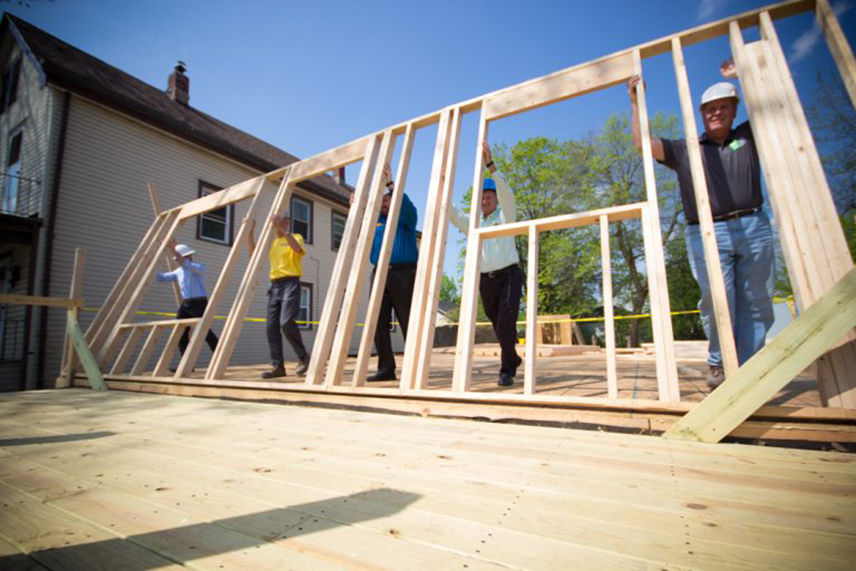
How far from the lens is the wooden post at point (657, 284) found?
6.81ft

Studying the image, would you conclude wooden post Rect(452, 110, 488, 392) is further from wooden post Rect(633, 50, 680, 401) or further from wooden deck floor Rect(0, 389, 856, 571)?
wooden post Rect(633, 50, 680, 401)

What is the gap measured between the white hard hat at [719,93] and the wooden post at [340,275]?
2.78 m

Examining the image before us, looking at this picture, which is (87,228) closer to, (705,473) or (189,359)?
(189,359)

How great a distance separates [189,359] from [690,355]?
10.1 metres

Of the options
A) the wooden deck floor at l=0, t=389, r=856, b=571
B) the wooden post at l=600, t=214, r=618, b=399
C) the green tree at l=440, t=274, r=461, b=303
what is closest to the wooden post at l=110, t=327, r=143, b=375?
the wooden deck floor at l=0, t=389, r=856, b=571

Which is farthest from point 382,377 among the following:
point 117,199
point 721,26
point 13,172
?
point 13,172

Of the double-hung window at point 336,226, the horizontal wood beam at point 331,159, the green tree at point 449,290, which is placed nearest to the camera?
the horizontal wood beam at point 331,159

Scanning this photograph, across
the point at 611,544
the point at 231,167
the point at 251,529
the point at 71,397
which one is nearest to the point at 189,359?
the point at 71,397

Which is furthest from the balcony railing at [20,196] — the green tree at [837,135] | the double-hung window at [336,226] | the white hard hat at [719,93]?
the green tree at [837,135]

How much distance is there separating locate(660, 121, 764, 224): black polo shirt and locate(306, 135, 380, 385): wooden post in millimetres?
2573

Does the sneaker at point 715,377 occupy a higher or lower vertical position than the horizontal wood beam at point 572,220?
lower

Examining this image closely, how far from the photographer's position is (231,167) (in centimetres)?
1100

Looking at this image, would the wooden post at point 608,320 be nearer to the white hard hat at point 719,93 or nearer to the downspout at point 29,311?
the white hard hat at point 719,93

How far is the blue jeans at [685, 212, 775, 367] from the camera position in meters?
2.48
